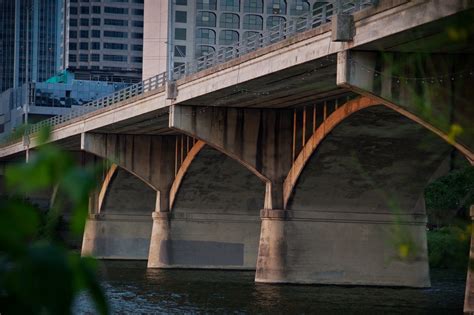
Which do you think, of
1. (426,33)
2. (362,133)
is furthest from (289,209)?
(426,33)

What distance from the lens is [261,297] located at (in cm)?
4394

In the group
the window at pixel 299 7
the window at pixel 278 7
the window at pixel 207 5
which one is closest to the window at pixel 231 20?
the window at pixel 207 5

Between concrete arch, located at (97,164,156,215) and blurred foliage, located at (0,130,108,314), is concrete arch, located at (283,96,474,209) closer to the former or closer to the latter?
concrete arch, located at (97,164,156,215)

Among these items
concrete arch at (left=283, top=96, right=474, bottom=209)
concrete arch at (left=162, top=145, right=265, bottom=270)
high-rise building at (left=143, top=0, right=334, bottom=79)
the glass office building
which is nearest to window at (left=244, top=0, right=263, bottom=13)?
high-rise building at (left=143, top=0, right=334, bottom=79)

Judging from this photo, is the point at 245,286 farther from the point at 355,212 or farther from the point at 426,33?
the point at 426,33

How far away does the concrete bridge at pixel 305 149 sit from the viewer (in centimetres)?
3434

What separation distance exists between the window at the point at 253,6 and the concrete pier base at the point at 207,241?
1433 inches

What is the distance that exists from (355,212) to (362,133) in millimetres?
6031

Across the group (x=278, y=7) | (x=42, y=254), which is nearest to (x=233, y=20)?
(x=278, y=7)

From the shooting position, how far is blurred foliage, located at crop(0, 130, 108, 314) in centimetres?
267

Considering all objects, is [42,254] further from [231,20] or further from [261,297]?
[231,20]

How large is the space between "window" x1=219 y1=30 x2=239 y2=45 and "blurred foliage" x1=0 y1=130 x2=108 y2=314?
320ft

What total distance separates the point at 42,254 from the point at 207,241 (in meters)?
64.3

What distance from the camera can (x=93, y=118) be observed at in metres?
71.8
